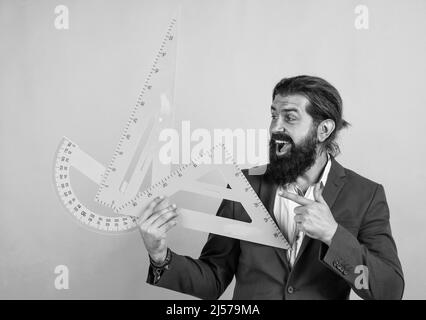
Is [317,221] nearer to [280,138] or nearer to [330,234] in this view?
[330,234]

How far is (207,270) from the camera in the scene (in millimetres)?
2605

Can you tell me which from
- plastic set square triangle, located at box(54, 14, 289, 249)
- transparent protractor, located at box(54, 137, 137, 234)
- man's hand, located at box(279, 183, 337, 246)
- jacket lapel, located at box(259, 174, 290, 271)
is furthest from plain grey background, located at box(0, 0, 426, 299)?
man's hand, located at box(279, 183, 337, 246)

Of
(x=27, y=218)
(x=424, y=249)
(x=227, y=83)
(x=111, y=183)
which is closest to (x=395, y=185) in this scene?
(x=424, y=249)

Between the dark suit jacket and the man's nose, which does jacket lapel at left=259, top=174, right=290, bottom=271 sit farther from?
the man's nose

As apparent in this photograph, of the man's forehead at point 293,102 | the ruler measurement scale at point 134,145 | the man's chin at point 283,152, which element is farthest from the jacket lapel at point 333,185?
the ruler measurement scale at point 134,145

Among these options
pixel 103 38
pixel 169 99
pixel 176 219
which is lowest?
pixel 176 219

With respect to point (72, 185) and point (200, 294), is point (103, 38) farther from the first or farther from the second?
point (200, 294)

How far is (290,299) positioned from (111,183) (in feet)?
3.21

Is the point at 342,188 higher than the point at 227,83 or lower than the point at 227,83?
lower

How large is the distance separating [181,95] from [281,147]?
1.04 m

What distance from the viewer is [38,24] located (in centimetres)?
360

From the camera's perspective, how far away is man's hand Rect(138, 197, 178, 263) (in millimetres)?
2352

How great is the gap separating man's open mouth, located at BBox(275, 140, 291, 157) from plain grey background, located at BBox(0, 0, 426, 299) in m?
0.83

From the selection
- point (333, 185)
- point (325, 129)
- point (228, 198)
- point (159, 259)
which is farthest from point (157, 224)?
point (325, 129)
